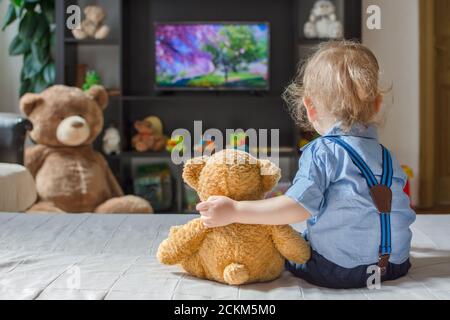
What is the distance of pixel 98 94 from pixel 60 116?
29 cm

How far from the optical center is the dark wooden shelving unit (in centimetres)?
450

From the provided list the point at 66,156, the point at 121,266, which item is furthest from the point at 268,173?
the point at 66,156

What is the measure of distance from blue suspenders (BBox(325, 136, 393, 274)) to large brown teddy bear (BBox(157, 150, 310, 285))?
13 centimetres

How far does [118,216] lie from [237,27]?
279cm

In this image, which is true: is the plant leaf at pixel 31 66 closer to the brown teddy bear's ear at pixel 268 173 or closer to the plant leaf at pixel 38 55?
the plant leaf at pixel 38 55

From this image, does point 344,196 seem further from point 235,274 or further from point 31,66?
point 31,66

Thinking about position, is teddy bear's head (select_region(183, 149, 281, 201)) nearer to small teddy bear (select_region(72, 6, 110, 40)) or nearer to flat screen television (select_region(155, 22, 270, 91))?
flat screen television (select_region(155, 22, 270, 91))

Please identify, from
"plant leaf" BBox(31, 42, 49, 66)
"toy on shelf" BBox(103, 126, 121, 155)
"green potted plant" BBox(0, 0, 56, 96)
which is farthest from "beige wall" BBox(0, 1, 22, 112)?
"toy on shelf" BBox(103, 126, 121, 155)

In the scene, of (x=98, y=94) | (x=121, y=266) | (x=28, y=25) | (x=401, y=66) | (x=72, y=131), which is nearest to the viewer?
(x=121, y=266)

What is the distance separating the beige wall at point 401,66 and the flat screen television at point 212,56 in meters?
0.76

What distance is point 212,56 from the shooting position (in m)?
4.45
